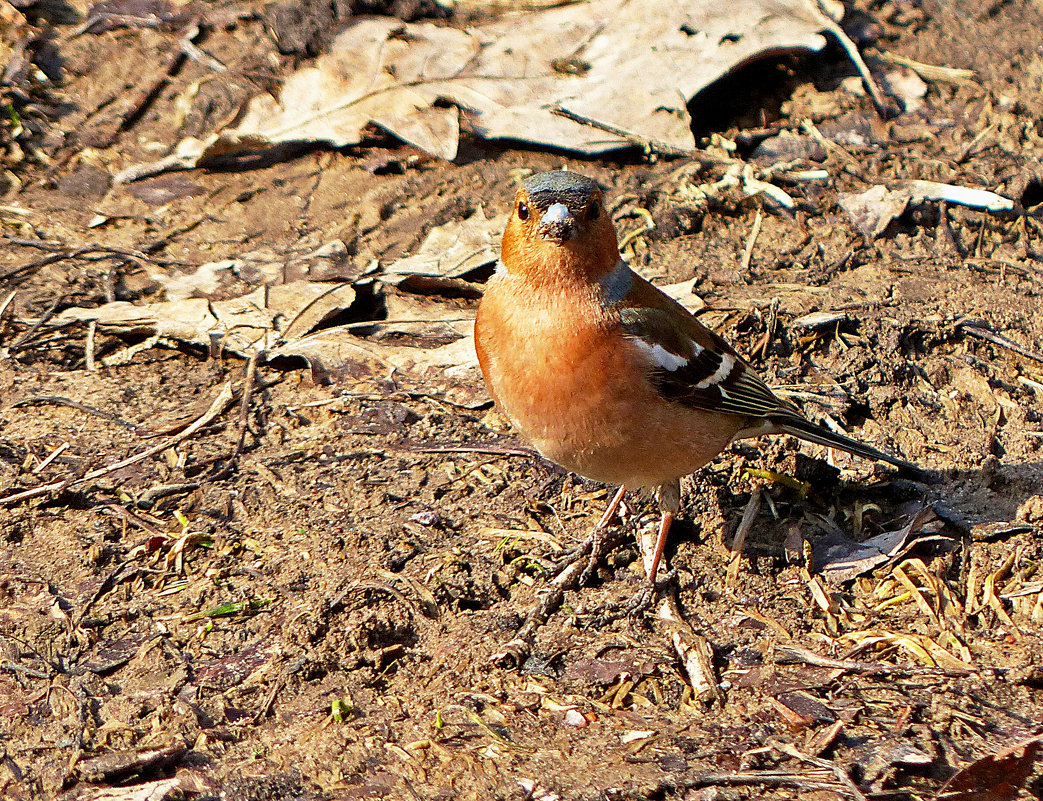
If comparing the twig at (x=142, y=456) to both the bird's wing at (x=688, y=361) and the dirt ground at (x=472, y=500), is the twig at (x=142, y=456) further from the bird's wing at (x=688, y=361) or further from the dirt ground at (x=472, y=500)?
the bird's wing at (x=688, y=361)

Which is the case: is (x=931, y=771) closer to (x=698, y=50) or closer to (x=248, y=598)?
(x=248, y=598)

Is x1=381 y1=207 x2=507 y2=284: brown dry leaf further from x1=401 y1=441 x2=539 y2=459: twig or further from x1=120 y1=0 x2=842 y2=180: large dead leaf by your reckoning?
x1=401 y1=441 x2=539 y2=459: twig

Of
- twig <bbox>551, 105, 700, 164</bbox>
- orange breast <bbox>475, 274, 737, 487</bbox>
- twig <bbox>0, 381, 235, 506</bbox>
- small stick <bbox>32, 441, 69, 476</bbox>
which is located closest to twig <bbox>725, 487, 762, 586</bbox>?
orange breast <bbox>475, 274, 737, 487</bbox>

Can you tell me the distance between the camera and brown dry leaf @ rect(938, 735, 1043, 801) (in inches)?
127

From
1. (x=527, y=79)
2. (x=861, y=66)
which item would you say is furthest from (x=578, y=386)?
(x=861, y=66)

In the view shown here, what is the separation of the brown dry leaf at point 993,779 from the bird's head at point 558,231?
7.29 ft

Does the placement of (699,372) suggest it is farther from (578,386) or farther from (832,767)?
(832,767)

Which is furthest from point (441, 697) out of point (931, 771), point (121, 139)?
point (121, 139)

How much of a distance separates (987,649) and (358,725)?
2388 millimetres

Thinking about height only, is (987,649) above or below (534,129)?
below

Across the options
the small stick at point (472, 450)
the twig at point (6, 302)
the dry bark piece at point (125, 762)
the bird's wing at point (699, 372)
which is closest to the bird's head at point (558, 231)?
the bird's wing at point (699, 372)

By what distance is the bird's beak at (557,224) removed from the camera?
4.04 m

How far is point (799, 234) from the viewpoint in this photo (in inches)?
247

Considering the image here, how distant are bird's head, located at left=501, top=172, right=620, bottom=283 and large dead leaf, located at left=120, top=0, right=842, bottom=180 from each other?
7.70 ft
